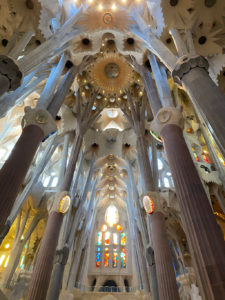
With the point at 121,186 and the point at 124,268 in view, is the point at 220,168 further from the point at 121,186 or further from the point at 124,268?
the point at 124,268

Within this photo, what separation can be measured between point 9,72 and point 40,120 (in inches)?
71.7

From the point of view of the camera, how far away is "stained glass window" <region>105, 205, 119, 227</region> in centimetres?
2317

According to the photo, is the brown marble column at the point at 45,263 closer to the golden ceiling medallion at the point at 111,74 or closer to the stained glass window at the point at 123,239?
the golden ceiling medallion at the point at 111,74

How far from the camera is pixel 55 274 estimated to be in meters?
9.32

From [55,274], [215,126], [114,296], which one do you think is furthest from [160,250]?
[114,296]

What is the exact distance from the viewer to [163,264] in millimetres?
6453

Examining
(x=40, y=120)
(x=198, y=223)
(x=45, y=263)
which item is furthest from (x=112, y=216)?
(x=198, y=223)

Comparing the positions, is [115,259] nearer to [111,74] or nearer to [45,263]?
[45,263]

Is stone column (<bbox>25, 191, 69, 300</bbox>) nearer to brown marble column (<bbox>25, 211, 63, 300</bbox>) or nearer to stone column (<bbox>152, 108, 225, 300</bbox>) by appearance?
brown marble column (<bbox>25, 211, 63, 300</bbox>)

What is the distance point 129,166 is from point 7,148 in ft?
34.2

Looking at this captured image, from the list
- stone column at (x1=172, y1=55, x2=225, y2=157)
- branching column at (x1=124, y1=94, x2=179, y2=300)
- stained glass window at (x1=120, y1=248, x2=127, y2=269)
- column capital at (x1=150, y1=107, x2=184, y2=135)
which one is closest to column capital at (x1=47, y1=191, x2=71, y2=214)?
branching column at (x1=124, y1=94, x2=179, y2=300)

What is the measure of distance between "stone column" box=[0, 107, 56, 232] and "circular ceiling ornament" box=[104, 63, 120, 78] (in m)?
10.8

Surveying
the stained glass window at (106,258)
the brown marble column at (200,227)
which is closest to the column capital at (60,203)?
the brown marble column at (200,227)

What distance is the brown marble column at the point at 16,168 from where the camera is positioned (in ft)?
15.3
